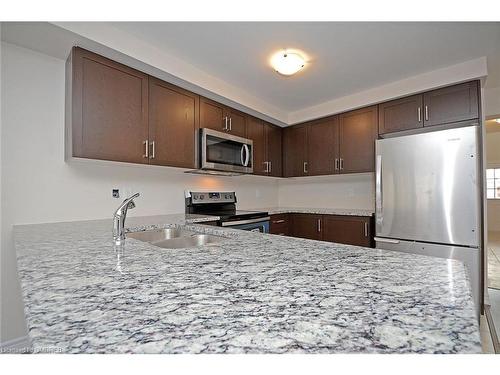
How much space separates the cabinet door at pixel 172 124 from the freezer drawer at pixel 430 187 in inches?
76.0

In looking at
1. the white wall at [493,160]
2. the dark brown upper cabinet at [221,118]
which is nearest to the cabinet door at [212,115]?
the dark brown upper cabinet at [221,118]

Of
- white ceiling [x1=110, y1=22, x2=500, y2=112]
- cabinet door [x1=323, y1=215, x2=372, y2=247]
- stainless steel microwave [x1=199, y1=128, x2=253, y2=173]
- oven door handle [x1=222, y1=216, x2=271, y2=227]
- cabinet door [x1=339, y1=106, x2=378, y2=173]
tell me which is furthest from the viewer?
cabinet door [x1=339, y1=106, x2=378, y2=173]

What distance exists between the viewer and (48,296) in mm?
553

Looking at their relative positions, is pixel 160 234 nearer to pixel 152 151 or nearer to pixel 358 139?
pixel 152 151

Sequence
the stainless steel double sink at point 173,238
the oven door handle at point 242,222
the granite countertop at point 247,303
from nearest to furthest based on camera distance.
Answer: the granite countertop at point 247,303 → the stainless steel double sink at point 173,238 → the oven door handle at point 242,222

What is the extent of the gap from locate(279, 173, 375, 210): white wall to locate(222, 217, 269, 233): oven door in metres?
1.30

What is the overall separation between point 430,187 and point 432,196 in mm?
82

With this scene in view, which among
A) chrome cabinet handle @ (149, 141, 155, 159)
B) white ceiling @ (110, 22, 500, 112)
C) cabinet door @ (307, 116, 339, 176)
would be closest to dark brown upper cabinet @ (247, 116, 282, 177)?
cabinet door @ (307, 116, 339, 176)

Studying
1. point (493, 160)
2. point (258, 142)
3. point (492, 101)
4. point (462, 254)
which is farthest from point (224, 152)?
point (493, 160)

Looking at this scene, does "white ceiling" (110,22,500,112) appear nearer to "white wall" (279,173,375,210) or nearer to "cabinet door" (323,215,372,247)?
"white wall" (279,173,375,210)

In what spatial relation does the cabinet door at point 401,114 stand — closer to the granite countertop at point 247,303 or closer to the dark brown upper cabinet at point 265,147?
the dark brown upper cabinet at point 265,147

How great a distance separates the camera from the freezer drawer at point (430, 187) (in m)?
2.17

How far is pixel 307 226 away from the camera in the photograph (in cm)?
330

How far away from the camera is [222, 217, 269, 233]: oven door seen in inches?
98.9
